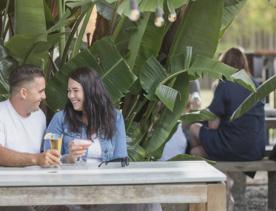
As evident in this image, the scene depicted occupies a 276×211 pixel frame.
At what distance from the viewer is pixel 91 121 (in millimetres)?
4238

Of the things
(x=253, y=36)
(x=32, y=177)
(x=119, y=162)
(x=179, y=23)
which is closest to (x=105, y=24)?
(x=179, y=23)

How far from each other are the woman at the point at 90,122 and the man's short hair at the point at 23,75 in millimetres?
205

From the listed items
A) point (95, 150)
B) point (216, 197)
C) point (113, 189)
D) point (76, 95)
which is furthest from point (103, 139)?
point (216, 197)

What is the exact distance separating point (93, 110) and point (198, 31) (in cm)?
129

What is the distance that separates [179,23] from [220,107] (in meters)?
1.05

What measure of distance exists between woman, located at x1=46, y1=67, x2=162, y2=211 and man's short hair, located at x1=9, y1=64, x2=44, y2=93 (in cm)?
20

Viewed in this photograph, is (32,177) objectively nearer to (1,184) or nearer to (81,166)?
(1,184)

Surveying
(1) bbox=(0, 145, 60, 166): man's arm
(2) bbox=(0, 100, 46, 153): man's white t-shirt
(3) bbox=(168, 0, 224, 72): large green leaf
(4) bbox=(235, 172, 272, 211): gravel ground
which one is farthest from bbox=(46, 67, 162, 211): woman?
(4) bbox=(235, 172, 272, 211): gravel ground

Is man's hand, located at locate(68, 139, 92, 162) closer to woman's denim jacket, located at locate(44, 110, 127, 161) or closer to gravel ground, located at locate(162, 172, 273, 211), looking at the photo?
woman's denim jacket, located at locate(44, 110, 127, 161)

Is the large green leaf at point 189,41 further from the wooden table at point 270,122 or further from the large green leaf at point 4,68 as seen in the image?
the wooden table at point 270,122

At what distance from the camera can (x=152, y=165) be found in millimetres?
3969

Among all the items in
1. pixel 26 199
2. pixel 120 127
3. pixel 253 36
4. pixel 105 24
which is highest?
pixel 253 36

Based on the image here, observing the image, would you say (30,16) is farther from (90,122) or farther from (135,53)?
(90,122)

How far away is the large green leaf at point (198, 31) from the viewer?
16.9 feet
